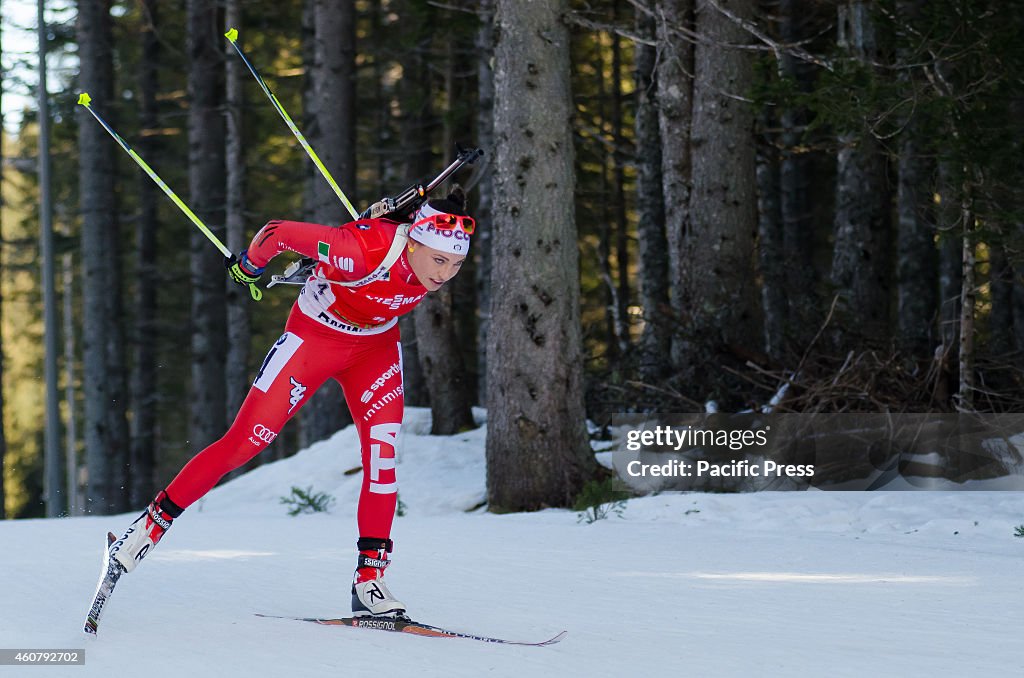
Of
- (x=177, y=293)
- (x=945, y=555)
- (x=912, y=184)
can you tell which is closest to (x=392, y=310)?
(x=945, y=555)

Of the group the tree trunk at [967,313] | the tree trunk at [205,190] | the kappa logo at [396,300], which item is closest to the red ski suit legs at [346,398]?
the kappa logo at [396,300]

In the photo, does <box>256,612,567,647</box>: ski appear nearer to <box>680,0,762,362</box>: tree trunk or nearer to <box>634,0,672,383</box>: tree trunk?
<box>680,0,762,362</box>: tree trunk

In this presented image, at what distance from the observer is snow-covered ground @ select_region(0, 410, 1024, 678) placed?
4.75 metres

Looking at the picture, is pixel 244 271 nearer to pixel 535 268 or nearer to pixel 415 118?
pixel 535 268

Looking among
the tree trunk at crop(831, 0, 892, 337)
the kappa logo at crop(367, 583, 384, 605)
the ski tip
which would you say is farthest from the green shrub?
the ski tip

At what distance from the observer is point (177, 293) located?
31.5 meters

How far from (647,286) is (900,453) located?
21.4 feet

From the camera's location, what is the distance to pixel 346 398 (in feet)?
19.0

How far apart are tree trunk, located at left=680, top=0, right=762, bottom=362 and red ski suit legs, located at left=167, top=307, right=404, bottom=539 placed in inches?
276

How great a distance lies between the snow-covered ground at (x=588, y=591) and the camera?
475 cm

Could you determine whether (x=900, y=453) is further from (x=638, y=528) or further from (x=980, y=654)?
(x=980, y=654)

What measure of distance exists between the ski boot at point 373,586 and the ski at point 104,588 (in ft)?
3.22

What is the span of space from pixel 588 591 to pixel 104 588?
7.80ft

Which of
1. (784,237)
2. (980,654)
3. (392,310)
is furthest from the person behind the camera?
(784,237)
